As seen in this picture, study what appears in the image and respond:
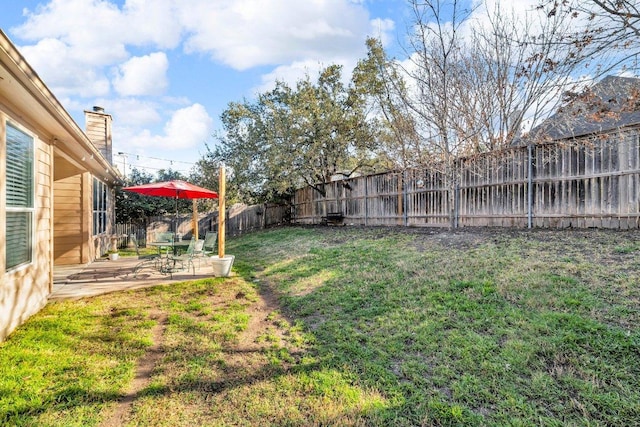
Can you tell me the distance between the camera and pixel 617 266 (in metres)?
4.13

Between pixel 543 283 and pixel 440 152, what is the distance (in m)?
5.58

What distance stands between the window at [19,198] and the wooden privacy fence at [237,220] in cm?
1087

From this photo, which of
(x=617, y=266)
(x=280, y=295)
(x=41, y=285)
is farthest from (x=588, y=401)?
(x=41, y=285)

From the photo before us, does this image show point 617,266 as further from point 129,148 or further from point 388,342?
point 129,148

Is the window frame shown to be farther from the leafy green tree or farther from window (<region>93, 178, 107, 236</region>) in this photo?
the leafy green tree

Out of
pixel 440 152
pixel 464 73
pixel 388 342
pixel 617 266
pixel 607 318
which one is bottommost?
pixel 388 342

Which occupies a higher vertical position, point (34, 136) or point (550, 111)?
point (550, 111)

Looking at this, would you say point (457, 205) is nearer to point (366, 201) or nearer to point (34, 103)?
point (366, 201)

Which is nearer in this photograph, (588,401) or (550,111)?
(588,401)

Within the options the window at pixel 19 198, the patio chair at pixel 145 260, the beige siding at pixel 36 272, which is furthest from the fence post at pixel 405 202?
the window at pixel 19 198

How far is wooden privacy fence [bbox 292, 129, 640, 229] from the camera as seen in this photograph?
18.9ft

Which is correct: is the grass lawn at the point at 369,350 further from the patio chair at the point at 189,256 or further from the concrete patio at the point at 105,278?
the patio chair at the point at 189,256

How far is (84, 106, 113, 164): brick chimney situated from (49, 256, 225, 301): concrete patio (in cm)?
708

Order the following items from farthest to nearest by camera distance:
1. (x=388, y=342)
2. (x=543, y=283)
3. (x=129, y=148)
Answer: (x=129, y=148)
(x=543, y=283)
(x=388, y=342)
